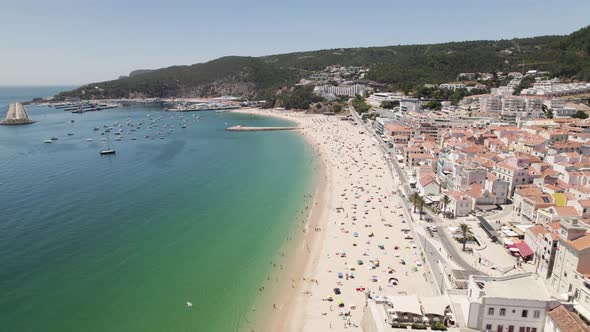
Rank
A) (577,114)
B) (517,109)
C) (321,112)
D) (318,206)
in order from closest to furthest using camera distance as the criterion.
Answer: (318,206) → (577,114) → (517,109) → (321,112)

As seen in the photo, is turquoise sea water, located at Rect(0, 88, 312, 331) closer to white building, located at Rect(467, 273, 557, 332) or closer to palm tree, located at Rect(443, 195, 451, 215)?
white building, located at Rect(467, 273, 557, 332)

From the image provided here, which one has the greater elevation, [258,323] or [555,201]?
[555,201]

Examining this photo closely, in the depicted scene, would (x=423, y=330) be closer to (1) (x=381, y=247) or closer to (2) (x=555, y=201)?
(1) (x=381, y=247)

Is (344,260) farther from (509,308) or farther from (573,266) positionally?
(573,266)

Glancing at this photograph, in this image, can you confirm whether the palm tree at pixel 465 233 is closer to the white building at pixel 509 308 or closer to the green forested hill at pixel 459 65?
the white building at pixel 509 308

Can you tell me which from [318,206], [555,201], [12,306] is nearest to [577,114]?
[555,201]

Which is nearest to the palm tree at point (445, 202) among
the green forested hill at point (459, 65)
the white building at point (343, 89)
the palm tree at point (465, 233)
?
the palm tree at point (465, 233)

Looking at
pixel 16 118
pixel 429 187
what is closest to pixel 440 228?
pixel 429 187

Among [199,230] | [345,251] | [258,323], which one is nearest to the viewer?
[258,323]
